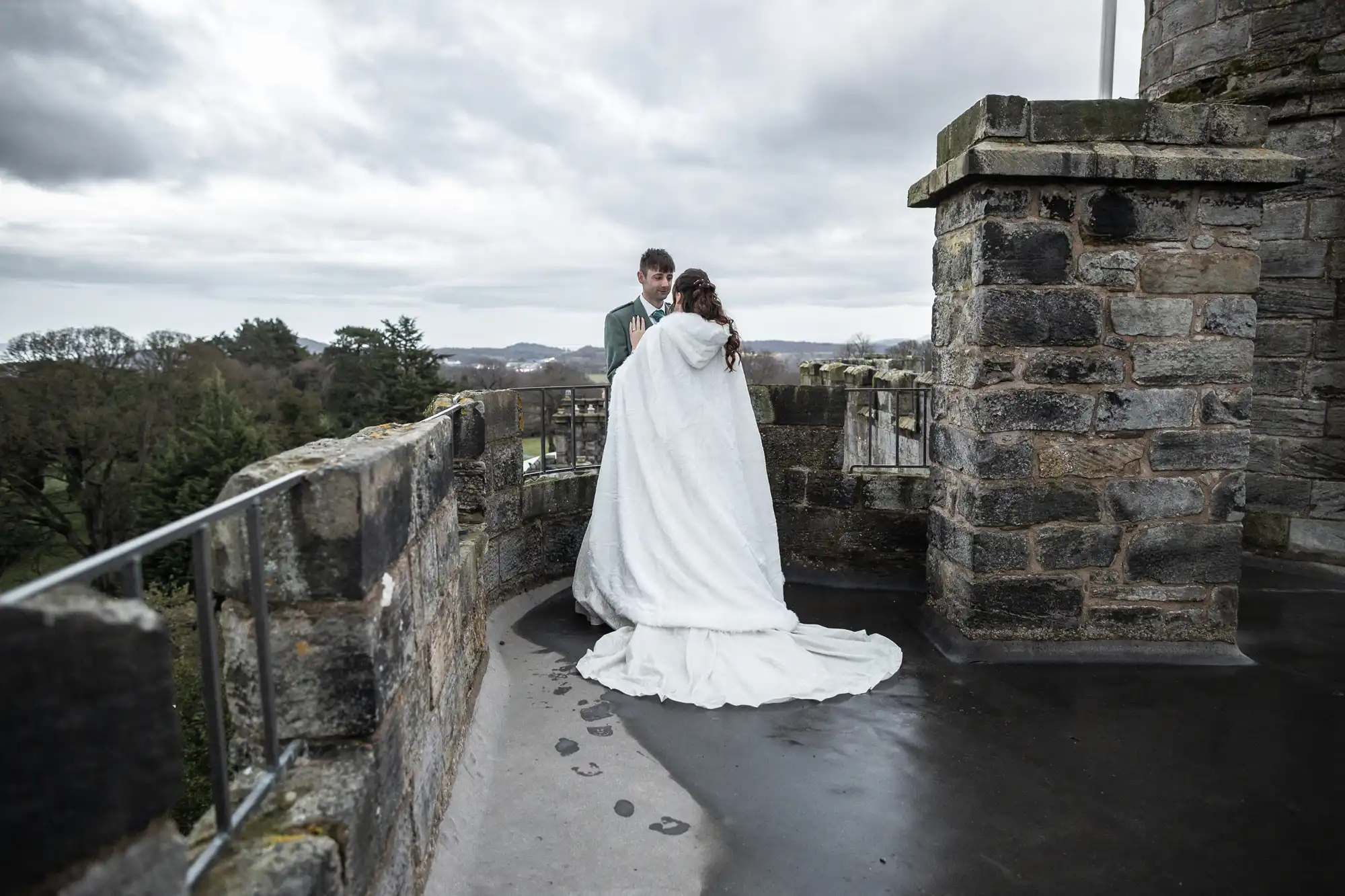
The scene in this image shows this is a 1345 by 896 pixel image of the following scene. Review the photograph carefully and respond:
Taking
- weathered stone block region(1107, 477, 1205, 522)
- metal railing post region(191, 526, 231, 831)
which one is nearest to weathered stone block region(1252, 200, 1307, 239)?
weathered stone block region(1107, 477, 1205, 522)

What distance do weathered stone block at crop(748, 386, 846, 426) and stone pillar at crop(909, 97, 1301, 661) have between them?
1.18 metres

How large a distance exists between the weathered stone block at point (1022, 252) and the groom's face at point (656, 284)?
69.0 inches

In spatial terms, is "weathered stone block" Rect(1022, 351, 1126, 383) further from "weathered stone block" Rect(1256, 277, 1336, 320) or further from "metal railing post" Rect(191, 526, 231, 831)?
"metal railing post" Rect(191, 526, 231, 831)

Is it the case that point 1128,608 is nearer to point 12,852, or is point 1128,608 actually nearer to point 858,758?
point 858,758

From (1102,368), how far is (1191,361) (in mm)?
418

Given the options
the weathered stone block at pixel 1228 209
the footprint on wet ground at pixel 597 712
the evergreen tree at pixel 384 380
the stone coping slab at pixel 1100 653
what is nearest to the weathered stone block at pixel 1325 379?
the weathered stone block at pixel 1228 209

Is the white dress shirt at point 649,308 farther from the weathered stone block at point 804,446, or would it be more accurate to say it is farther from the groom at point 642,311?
the weathered stone block at point 804,446

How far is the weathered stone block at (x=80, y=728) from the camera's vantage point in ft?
2.99

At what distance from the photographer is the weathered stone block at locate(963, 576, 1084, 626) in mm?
4074

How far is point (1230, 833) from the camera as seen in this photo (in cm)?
261

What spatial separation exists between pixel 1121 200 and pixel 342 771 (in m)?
3.90

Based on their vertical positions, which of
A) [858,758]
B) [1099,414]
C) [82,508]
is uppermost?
[1099,414]

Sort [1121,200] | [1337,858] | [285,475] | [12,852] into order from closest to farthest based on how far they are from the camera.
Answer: [12,852]
[285,475]
[1337,858]
[1121,200]

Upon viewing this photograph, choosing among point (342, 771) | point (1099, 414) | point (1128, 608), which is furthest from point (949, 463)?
point (342, 771)
